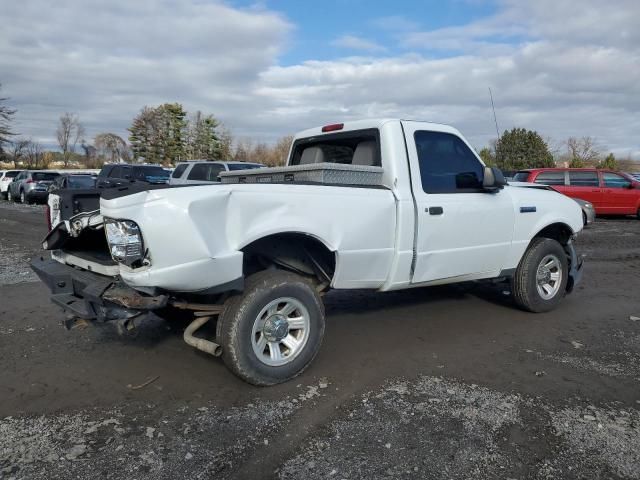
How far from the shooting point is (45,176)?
26.6 meters

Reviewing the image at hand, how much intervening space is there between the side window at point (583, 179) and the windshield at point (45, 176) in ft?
74.8

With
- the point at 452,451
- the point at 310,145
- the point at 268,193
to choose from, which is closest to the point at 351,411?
the point at 452,451

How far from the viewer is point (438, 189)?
4.91 metres

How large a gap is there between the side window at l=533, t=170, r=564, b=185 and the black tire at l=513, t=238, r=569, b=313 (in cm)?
1194

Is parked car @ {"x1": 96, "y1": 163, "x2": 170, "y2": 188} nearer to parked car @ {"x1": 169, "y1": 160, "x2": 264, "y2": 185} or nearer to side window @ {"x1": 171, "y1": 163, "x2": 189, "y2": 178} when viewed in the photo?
side window @ {"x1": 171, "y1": 163, "x2": 189, "y2": 178}

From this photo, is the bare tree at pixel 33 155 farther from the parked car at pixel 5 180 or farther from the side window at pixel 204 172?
the side window at pixel 204 172

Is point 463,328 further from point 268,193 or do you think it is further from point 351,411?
point 268,193

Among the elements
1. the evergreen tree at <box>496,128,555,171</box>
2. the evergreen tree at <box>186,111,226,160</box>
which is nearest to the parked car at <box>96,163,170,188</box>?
the evergreen tree at <box>496,128,555,171</box>

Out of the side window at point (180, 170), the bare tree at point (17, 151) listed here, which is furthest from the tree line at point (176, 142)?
the side window at point (180, 170)

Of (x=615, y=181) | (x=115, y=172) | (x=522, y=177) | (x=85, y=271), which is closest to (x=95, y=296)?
(x=85, y=271)

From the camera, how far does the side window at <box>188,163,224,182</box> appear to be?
54.4 ft

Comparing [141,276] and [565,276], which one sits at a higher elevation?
[141,276]

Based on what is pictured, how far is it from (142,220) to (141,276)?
36 cm

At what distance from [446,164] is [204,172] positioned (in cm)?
1250
